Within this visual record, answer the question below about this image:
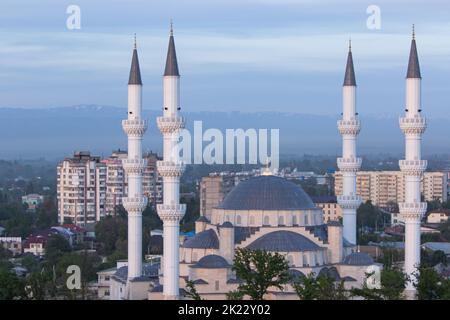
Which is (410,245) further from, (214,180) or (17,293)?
(214,180)

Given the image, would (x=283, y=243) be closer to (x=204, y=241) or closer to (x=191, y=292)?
(x=204, y=241)

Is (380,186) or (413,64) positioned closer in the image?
(413,64)

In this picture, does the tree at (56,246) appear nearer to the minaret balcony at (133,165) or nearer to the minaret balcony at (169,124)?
the minaret balcony at (133,165)

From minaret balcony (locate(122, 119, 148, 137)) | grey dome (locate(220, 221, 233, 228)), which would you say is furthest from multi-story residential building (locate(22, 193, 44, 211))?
grey dome (locate(220, 221, 233, 228))

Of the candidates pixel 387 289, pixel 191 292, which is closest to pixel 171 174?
pixel 191 292

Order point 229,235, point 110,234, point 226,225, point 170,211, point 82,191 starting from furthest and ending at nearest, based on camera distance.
→ 1. point 82,191
2. point 110,234
3. point 226,225
4. point 229,235
5. point 170,211

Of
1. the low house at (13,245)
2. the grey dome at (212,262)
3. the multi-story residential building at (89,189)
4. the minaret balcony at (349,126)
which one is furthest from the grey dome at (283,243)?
the multi-story residential building at (89,189)
